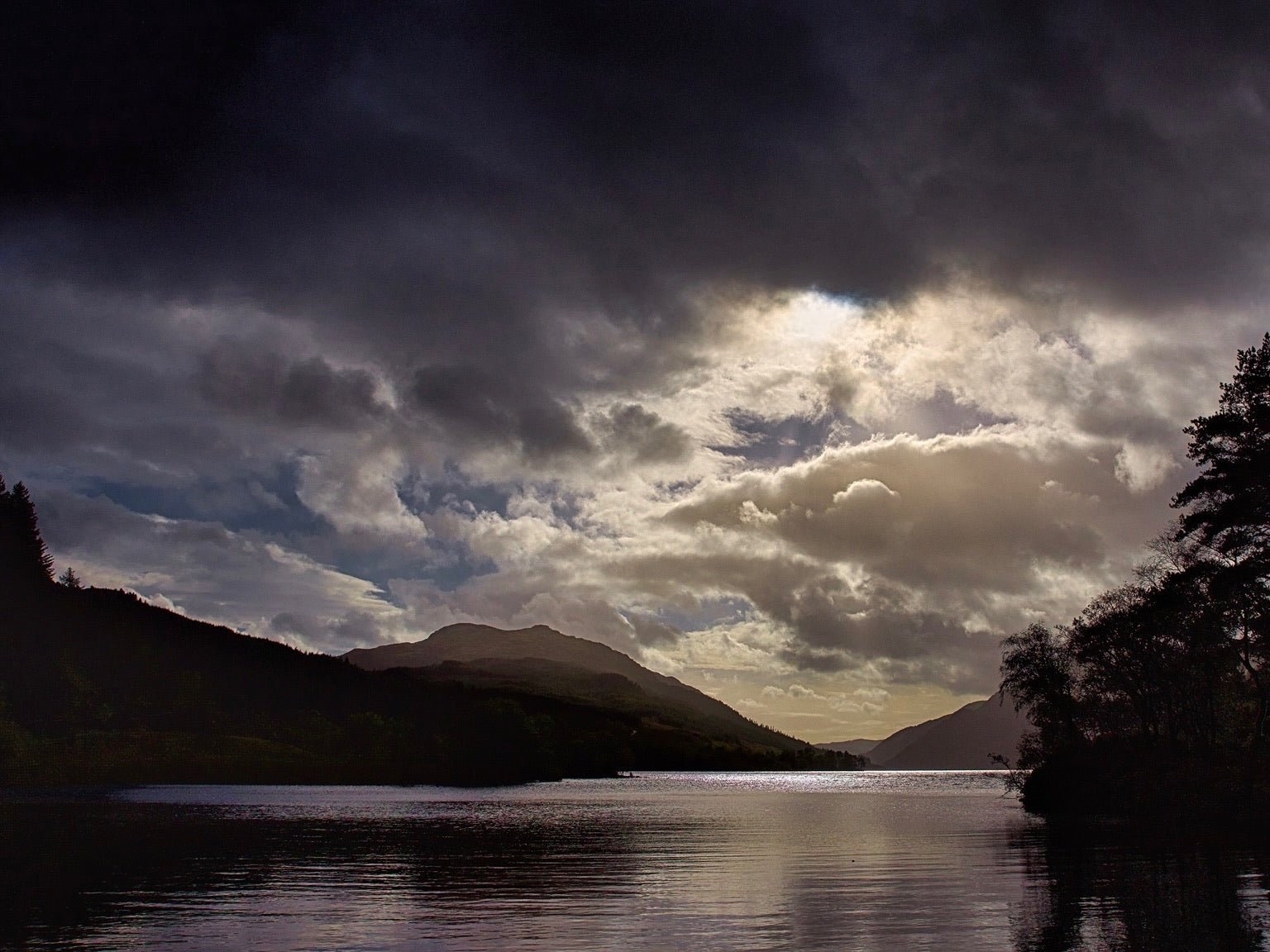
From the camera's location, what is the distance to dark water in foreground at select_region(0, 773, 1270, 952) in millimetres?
29656

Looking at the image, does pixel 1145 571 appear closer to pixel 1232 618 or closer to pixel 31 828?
pixel 1232 618

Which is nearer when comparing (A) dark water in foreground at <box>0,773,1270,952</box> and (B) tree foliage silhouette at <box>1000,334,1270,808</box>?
(A) dark water in foreground at <box>0,773,1270,952</box>

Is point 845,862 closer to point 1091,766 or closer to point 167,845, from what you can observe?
point 167,845

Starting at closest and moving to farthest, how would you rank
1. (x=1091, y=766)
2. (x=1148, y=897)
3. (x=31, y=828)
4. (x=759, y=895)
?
(x=1148, y=897) < (x=759, y=895) < (x=31, y=828) < (x=1091, y=766)

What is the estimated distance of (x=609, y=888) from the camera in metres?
42.7

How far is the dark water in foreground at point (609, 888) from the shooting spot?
97.3 ft

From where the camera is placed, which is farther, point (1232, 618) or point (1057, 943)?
point (1232, 618)

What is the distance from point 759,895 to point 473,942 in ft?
47.7

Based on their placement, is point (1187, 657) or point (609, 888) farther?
point (1187, 657)

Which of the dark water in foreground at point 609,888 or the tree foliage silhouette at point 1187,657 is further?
the tree foliage silhouette at point 1187,657

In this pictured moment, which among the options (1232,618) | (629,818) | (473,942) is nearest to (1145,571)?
(1232,618)

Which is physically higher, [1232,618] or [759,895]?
[1232,618]

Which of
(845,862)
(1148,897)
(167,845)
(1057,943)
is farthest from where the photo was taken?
(167,845)

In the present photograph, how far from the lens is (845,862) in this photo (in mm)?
54406
